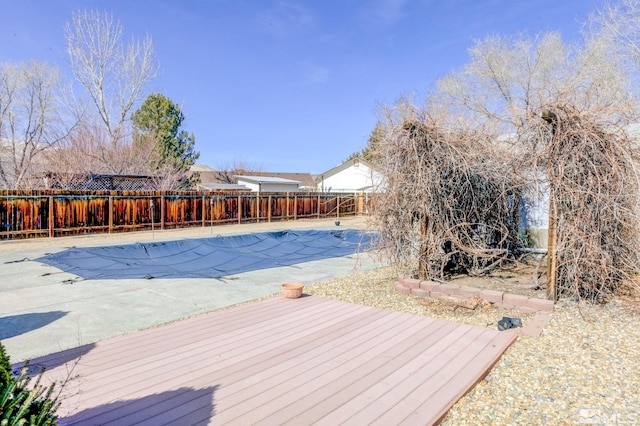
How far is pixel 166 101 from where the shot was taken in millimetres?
23344

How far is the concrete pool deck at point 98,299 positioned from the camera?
3956 millimetres

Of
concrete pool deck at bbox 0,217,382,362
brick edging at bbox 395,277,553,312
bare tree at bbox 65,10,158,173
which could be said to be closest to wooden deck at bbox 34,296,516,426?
concrete pool deck at bbox 0,217,382,362

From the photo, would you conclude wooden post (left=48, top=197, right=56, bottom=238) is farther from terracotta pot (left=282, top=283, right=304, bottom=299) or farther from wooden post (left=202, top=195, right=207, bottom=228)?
terracotta pot (left=282, top=283, right=304, bottom=299)

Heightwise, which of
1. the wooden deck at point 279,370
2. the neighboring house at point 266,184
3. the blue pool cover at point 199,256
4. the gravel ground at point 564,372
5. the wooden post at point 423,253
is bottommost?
the gravel ground at point 564,372

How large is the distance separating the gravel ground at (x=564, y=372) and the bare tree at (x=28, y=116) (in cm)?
2014

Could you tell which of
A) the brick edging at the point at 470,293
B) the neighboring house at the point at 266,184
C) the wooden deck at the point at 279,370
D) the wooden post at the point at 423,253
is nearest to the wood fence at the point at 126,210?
the wooden post at the point at 423,253

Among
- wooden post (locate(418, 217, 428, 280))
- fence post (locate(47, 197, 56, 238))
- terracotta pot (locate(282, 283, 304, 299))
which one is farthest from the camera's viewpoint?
fence post (locate(47, 197, 56, 238))

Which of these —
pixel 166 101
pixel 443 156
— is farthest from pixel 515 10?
pixel 166 101

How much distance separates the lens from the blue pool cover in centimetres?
738

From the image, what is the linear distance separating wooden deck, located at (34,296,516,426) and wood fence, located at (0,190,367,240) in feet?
17.5

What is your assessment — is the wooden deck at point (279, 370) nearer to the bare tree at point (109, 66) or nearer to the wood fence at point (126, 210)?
the wood fence at point (126, 210)

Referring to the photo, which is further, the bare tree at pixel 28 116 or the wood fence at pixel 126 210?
the bare tree at pixel 28 116

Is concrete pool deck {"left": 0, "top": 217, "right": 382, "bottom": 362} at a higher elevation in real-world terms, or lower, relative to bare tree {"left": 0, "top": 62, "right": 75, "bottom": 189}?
lower

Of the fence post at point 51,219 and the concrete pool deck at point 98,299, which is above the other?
the fence post at point 51,219
